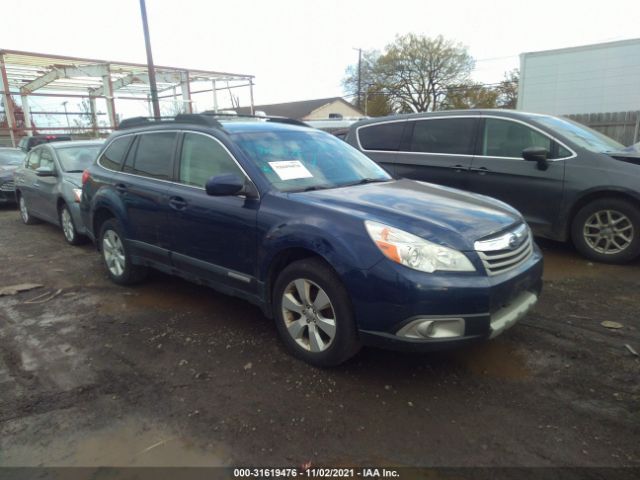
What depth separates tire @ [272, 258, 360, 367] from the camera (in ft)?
9.43

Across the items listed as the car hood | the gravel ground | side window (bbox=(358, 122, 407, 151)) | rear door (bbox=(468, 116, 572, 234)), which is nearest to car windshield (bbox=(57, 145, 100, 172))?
the gravel ground

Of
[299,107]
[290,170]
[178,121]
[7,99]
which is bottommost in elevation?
[290,170]

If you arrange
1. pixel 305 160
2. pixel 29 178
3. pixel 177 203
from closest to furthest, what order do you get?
pixel 305 160 < pixel 177 203 < pixel 29 178

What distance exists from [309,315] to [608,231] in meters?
4.00

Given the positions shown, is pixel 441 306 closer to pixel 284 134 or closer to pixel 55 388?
pixel 284 134

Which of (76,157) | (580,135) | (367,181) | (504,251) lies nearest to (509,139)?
(580,135)

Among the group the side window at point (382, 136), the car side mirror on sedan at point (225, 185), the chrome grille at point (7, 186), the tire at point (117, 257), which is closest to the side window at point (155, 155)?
the tire at point (117, 257)

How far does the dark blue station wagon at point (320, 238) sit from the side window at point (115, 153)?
22 cm

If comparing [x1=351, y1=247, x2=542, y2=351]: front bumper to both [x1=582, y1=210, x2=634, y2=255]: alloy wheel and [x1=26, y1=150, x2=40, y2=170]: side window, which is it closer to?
[x1=582, y1=210, x2=634, y2=255]: alloy wheel

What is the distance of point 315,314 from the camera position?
306cm

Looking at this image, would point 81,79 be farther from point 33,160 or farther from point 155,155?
point 155,155

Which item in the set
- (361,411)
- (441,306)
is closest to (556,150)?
(441,306)

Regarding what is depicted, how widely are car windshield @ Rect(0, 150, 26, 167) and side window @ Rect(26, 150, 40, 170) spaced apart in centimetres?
402

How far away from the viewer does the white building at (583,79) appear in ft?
48.6
